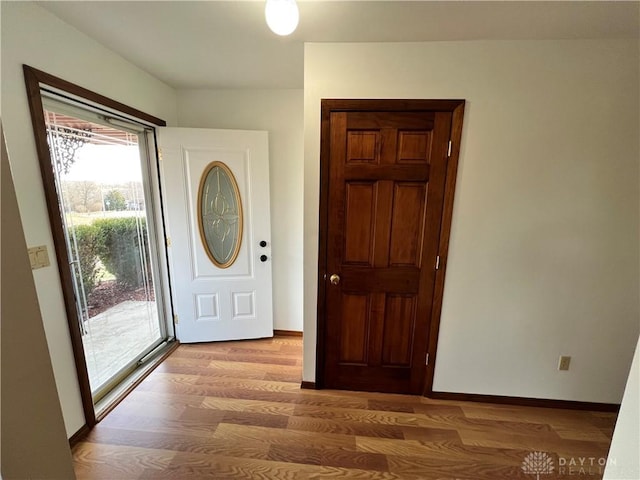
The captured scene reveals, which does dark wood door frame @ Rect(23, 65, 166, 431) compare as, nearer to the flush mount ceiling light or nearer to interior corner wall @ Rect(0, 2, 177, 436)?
interior corner wall @ Rect(0, 2, 177, 436)

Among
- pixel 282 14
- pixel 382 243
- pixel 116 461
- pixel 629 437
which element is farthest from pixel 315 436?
pixel 282 14

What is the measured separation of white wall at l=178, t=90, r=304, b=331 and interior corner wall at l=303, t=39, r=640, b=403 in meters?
0.80

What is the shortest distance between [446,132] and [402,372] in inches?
66.2

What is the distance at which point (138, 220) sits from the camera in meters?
2.17

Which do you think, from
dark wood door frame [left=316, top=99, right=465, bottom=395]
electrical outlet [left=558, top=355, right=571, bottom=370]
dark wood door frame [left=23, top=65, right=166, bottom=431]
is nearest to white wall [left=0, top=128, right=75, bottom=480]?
dark wood door frame [left=23, top=65, right=166, bottom=431]

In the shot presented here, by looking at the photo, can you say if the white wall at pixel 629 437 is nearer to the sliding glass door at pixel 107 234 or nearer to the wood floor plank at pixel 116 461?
the wood floor plank at pixel 116 461

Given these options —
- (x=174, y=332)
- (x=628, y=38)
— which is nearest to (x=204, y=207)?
(x=174, y=332)

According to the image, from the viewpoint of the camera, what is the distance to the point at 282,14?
103 cm

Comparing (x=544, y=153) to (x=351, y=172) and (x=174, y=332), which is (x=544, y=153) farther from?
(x=174, y=332)

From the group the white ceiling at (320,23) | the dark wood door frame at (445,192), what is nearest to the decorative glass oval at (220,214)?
the white ceiling at (320,23)

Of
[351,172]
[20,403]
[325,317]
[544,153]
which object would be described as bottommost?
[325,317]

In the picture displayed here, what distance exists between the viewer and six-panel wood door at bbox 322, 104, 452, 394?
61.1 inches

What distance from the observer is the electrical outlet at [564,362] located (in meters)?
1.70

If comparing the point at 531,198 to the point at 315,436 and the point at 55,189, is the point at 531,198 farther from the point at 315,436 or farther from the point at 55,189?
the point at 55,189
